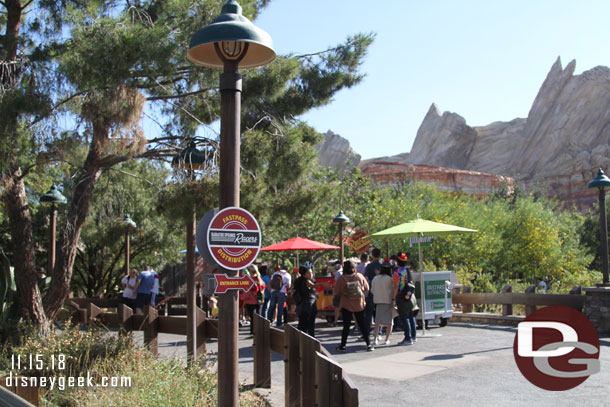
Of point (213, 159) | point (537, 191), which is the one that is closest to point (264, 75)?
point (213, 159)

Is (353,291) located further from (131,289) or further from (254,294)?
(131,289)

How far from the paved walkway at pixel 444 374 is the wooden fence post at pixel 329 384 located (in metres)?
2.86

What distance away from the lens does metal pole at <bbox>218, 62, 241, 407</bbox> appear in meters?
5.00

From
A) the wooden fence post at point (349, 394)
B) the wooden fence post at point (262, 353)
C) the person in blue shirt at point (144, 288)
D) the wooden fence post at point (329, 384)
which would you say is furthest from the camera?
the person in blue shirt at point (144, 288)

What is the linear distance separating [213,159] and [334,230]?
20.5 meters

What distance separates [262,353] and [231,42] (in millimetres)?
3952

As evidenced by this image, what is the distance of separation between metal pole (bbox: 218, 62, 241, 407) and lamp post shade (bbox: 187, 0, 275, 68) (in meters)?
0.28

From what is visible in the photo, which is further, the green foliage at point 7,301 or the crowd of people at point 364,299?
the crowd of people at point 364,299

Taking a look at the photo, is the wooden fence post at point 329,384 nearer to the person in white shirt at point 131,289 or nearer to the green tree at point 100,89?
the green tree at point 100,89

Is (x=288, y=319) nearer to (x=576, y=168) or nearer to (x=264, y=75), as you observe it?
(x=264, y=75)

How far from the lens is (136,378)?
650 cm

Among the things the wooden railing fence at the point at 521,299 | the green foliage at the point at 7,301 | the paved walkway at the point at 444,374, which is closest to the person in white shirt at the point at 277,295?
the paved walkway at the point at 444,374

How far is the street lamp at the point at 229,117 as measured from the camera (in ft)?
16.4

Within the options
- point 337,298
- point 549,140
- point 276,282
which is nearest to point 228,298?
point 337,298
